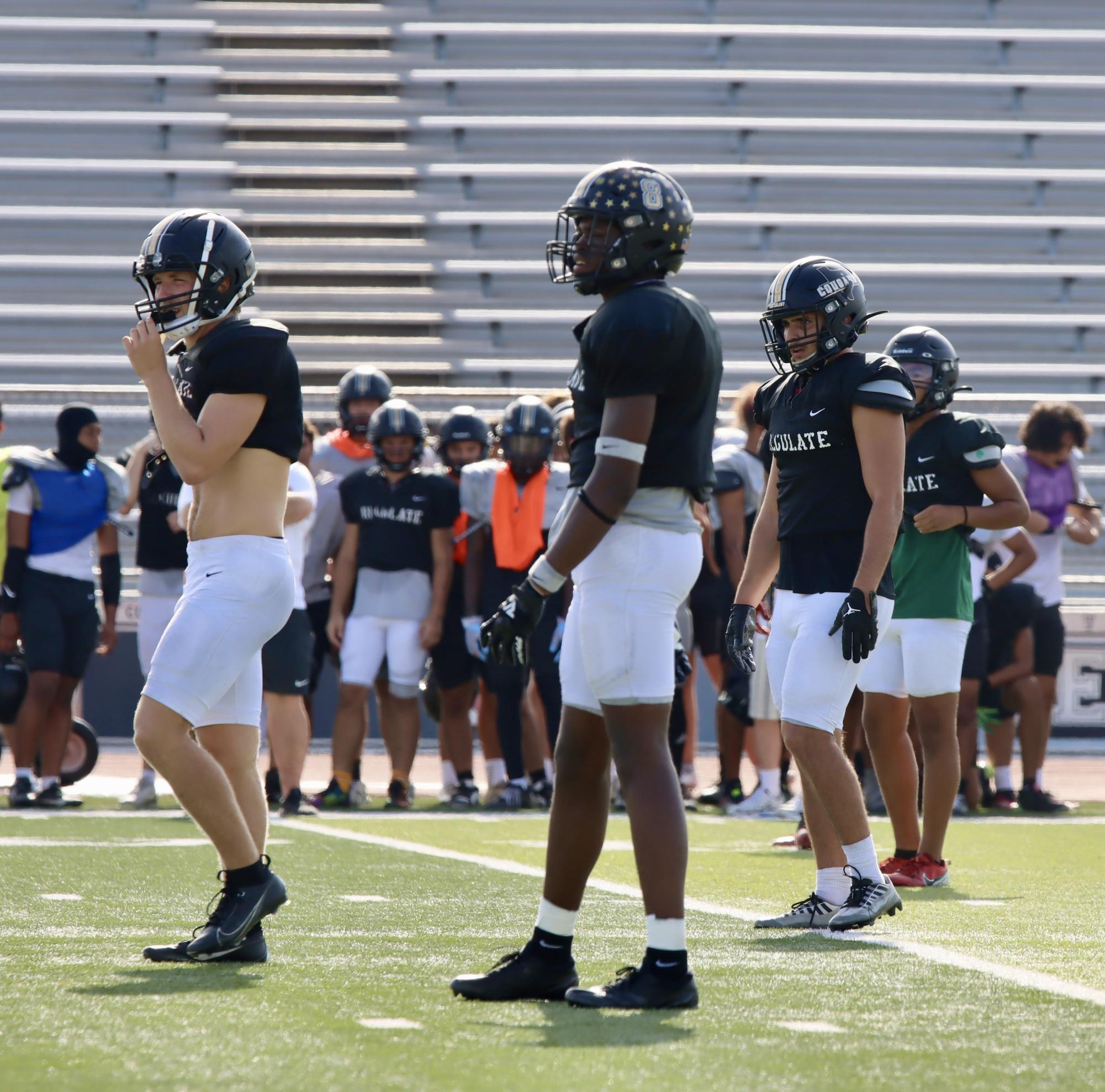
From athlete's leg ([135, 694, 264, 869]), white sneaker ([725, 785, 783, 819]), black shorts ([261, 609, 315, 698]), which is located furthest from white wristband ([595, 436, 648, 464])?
white sneaker ([725, 785, 783, 819])

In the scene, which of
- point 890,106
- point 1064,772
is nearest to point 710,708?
point 1064,772

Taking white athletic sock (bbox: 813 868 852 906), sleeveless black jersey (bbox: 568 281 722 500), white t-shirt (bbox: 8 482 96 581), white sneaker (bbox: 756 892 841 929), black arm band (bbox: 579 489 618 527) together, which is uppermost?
sleeveless black jersey (bbox: 568 281 722 500)

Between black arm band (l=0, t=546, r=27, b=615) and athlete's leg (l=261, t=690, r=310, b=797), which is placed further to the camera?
black arm band (l=0, t=546, r=27, b=615)

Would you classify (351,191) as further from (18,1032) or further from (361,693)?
(18,1032)

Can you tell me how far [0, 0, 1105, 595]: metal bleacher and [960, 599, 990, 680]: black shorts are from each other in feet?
20.5

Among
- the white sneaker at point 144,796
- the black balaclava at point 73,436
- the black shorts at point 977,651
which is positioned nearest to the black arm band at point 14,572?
the black balaclava at point 73,436

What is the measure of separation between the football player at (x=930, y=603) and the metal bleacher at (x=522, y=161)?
8.89 m

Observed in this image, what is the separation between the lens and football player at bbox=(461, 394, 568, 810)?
28.3 ft

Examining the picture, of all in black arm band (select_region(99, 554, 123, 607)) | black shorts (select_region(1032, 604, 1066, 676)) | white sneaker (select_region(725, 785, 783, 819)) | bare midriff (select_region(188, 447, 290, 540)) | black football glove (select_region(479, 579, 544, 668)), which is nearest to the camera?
black football glove (select_region(479, 579, 544, 668))

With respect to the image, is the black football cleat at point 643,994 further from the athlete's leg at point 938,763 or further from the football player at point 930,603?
the athlete's leg at point 938,763

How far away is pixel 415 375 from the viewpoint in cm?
1494

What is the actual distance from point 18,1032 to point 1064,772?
9257 millimetres

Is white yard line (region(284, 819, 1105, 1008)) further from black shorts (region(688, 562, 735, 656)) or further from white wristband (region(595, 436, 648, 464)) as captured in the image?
black shorts (region(688, 562, 735, 656))

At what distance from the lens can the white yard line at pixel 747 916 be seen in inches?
140
